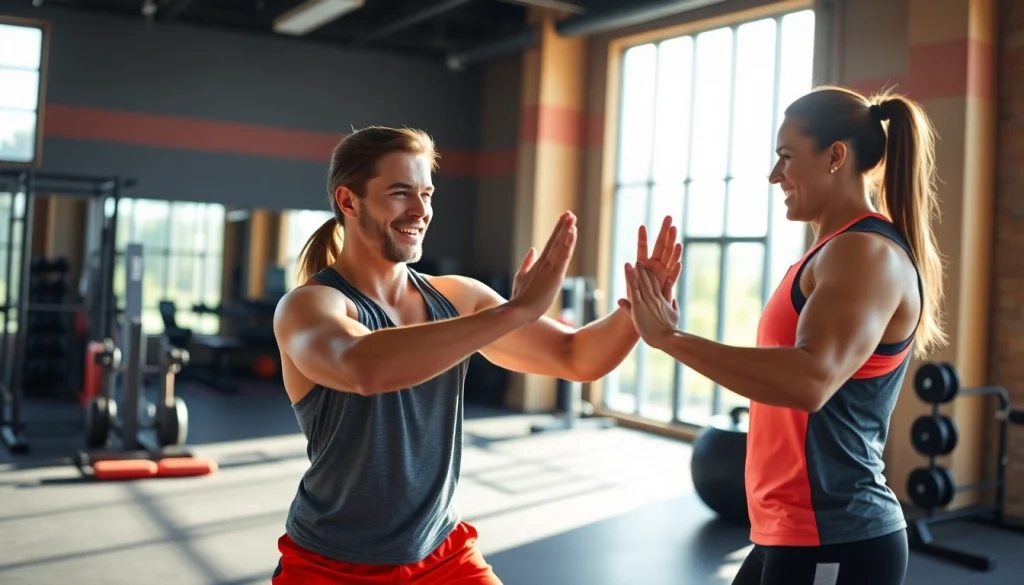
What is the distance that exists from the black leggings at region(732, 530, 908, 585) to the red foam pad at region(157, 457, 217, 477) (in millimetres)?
4843

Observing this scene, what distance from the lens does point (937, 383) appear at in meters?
4.86

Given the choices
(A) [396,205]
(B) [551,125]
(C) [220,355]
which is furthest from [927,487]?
(C) [220,355]

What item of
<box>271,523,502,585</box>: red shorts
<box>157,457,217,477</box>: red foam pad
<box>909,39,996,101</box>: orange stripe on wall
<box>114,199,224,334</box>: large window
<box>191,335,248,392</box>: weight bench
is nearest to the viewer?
<box>271,523,502,585</box>: red shorts

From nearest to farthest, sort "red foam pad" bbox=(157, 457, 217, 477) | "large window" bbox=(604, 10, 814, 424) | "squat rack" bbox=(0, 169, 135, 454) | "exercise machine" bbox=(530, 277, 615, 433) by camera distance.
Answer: "red foam pad" bbox=(157, 457, 217, 477), "squat rack" bbox=(0, 169, 135, 454), "large window" bbox=(604, 10, 814, 424), "exercise machine" bbox=(530, 277, 615, 433)

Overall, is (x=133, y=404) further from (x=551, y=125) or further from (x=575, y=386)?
(x=551, y=125)

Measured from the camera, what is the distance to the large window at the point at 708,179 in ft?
23.5

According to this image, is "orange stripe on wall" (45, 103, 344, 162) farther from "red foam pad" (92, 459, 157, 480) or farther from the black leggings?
the black leggings

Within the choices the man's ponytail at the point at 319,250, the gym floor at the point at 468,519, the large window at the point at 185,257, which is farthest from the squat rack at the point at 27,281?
the man's ponytail at the point at 319,250

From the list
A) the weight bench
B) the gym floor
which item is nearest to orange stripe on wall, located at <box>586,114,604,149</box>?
the gym floor

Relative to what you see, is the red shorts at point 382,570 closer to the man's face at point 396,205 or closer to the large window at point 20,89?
the man's face at point 396,205

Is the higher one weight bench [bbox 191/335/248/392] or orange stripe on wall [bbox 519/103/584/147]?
orange stripe on wall [bbox 519/103/584/147]

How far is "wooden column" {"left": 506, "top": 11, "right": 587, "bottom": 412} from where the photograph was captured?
888 cm

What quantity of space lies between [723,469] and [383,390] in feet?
12.3

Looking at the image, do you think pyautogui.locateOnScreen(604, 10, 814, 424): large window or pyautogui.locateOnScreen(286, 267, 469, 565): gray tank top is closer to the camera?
pyautogui.locateOnScreen(286, 267, 469, 565): gray tank top
